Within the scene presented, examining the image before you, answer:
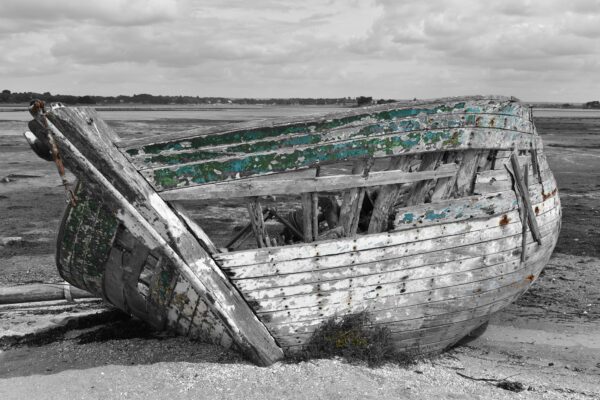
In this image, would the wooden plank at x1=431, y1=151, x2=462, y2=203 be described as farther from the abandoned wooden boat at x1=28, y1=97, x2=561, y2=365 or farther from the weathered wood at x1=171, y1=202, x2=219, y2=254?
the weathered wood at x1=171, y1=202, x2=219, y2=254

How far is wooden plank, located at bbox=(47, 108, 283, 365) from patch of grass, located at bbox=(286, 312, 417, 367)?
0.66 metres

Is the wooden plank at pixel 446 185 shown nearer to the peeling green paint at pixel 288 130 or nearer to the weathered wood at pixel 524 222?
the peeling green paint at pixel 288 130

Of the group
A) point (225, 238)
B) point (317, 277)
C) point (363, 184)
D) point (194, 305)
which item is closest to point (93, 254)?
point (194, 305)

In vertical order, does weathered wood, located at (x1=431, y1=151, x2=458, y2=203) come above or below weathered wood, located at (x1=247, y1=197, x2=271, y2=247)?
above

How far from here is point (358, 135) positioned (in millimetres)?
4844

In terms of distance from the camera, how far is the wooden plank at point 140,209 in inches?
174

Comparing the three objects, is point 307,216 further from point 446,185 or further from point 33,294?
point 33,294

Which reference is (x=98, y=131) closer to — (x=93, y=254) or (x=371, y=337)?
(x=93, y=254)

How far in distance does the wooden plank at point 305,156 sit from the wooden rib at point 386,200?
126mm

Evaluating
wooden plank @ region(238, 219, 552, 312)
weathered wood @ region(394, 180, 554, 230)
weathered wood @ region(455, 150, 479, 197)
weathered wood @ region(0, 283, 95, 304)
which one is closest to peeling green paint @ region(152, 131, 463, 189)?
weathered wood @ region(455, 150, 479, 197)

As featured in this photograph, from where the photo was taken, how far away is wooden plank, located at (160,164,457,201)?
459 cm

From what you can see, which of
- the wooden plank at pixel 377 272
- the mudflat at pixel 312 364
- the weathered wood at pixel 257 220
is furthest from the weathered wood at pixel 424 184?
the mudflat at pixel 312 364

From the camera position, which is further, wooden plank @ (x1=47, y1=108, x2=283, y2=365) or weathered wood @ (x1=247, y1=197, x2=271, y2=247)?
weathered wood @ (x1=247, y1=197, x2=271, y2=247)

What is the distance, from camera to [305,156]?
4.74 metres
